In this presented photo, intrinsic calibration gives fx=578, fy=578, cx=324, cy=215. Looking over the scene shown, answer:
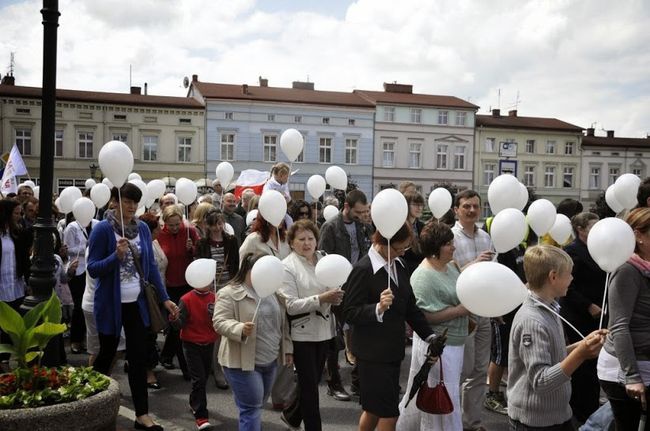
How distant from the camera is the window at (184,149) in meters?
41.8

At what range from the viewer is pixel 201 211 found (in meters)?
6.77

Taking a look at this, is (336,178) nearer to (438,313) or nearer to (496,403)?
(496,403)

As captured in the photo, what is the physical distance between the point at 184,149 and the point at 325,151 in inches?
421

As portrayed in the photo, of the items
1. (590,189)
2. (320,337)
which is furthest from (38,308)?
(590,189)

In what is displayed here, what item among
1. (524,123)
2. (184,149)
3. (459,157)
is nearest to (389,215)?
(184,149)

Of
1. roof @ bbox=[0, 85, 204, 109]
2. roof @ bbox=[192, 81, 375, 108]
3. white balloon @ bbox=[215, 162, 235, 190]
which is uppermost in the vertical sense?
roof @ bbox=[192, 81, 375, 108]

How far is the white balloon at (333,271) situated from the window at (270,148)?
130ft

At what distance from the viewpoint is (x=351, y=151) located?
4569 centimetres

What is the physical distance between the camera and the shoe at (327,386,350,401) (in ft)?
19.8

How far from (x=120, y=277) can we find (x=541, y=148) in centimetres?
5002

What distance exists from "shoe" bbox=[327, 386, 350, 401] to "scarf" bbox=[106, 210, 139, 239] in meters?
2.67

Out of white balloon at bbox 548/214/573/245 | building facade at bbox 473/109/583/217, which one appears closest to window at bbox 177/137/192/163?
building facade at bbox 473/109/583/217

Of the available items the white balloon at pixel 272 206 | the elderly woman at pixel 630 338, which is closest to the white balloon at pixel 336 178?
the white balloon at pixel 272 206

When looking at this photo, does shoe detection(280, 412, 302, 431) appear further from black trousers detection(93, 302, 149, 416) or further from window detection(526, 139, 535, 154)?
window detection(526, 139, 535, 154)
